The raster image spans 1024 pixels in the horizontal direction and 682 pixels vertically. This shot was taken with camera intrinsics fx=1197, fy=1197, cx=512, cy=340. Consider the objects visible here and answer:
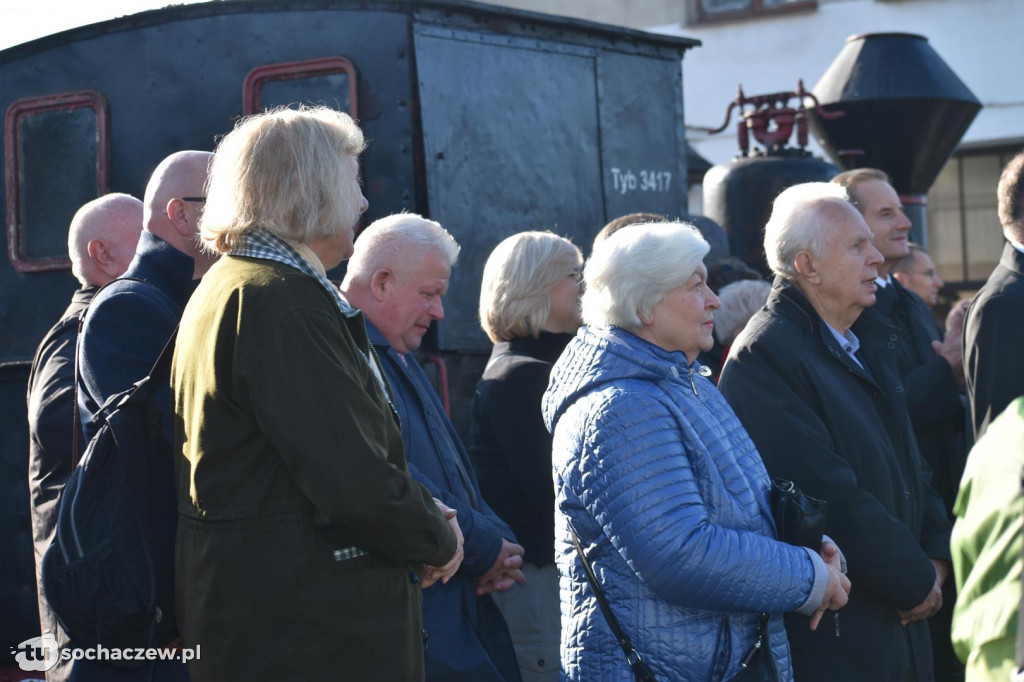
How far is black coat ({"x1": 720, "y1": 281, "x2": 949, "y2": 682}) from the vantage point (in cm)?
327

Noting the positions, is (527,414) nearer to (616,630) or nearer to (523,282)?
(523,282)

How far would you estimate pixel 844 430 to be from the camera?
3.42 m

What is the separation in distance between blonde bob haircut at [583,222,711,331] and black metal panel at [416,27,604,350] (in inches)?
80.8

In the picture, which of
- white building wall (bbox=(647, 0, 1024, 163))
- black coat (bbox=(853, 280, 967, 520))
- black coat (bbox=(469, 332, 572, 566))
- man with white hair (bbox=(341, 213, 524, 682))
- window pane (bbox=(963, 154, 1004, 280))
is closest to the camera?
man with white hair (bbox=(341, 213, 524, 682))

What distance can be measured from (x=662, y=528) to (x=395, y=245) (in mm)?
1242

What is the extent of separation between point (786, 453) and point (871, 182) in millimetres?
2277

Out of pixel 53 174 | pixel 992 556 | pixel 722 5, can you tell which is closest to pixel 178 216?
pixel 992 556

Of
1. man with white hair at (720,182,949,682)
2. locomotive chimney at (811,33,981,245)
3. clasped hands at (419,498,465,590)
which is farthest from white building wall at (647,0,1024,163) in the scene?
clasped hands at (419,498,465,590)

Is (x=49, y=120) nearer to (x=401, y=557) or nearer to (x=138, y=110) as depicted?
(x=138, y=110)

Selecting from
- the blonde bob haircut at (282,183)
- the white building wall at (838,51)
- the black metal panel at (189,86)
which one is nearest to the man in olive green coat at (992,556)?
the blonde bob haircut at (282,183)

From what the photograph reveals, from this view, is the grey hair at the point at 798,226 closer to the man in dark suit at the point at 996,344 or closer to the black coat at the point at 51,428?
the man in dark suit at the point at 996,344

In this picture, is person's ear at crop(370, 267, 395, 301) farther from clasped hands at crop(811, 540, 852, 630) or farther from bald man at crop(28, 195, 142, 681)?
clasped hands at crop(811, 540, 852, 630)

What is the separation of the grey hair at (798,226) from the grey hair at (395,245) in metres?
1.01

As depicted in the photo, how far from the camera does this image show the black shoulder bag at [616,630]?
2765mm
